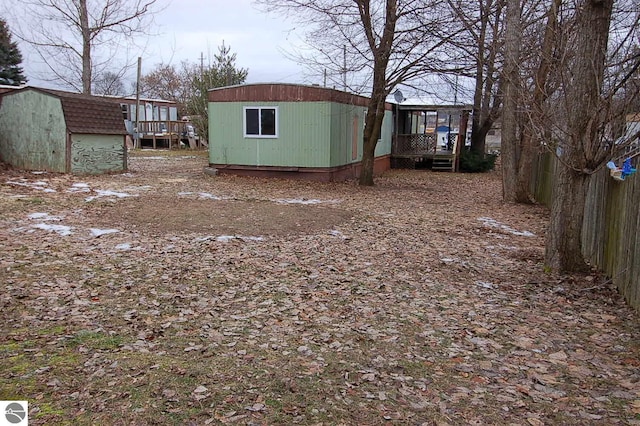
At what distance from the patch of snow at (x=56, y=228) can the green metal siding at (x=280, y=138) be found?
936 centimetres

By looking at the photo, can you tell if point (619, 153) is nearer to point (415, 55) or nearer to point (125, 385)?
point (125, 385)

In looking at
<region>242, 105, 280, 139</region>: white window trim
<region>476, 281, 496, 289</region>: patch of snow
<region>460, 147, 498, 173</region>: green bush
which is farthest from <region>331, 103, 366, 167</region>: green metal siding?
<region>476, 281, 496, 289</region>: patch of snow

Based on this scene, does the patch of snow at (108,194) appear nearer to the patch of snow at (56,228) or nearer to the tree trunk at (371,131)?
the patch of snow at (56,228)

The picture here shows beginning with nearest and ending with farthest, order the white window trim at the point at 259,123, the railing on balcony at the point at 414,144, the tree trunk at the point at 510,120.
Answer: the tree trunk at the point at 510,120, the white window trim at the point at 259,123, the railing on balcony at the point at 414,144

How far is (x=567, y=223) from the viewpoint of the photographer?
6.14m

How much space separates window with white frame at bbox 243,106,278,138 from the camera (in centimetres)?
1684

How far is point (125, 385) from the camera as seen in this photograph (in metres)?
3.34

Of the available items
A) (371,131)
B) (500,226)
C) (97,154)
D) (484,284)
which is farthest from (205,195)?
(484,284)

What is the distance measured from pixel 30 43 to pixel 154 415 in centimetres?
2164

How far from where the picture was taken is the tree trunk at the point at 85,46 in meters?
20.0

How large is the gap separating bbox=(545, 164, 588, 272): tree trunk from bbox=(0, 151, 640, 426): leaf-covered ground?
0.21 meters

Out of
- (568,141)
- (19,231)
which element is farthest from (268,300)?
(19,231)

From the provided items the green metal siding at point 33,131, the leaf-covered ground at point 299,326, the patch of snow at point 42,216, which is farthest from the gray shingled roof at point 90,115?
the patch of snow at point 42,216

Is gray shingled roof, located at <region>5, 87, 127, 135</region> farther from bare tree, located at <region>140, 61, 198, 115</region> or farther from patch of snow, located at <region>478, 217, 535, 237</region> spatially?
bare tree, located at <region>140, 61, 198, 115</region>
